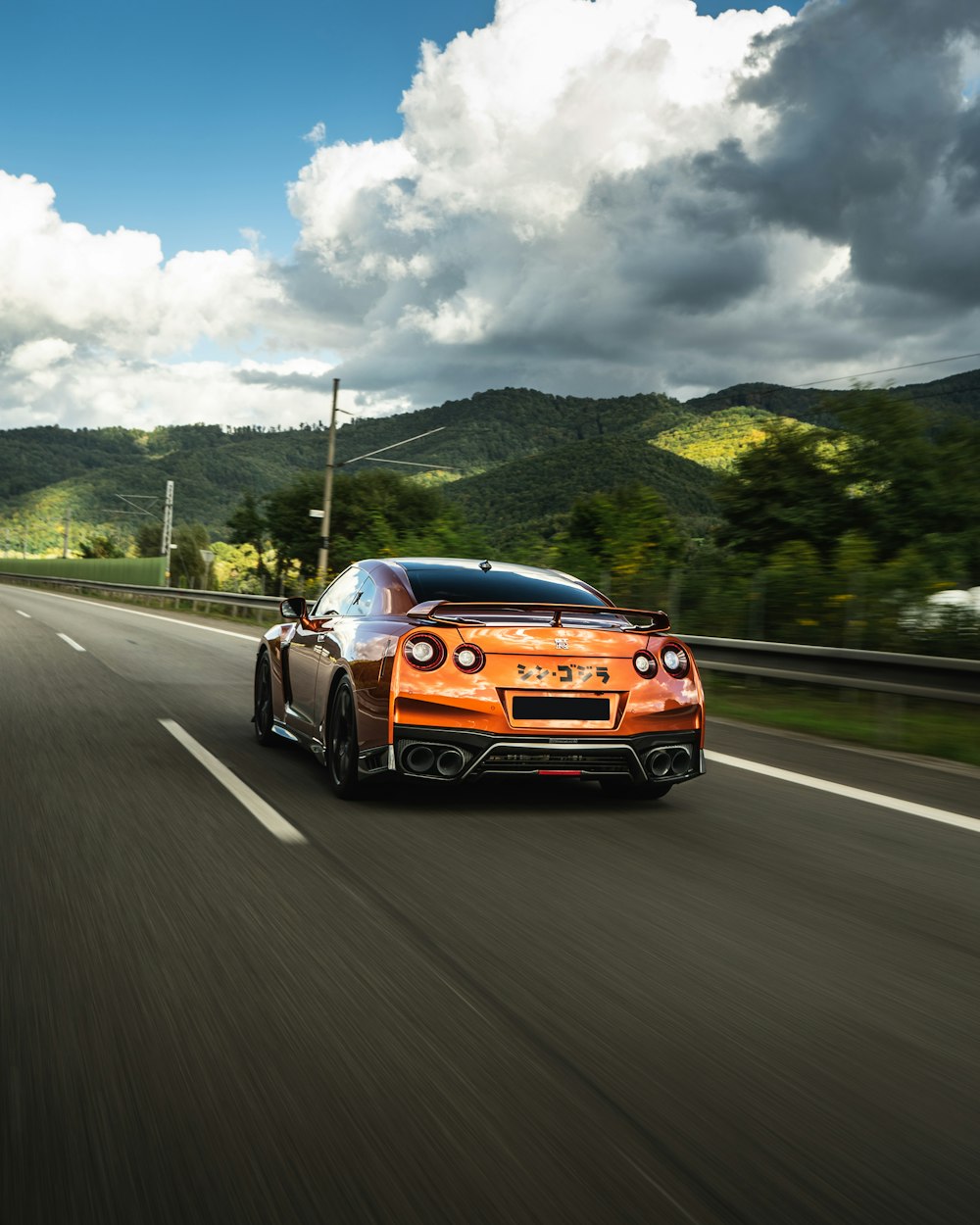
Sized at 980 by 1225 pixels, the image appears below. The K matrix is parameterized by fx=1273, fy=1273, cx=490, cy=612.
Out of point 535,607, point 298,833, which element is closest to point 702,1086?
point 298,833

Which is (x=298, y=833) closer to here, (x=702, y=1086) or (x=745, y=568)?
(x=702, y=1086)

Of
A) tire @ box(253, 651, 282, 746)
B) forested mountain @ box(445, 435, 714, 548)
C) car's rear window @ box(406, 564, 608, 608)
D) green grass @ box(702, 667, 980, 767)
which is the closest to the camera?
car's rear window @ box(406, 564, 608, 608)

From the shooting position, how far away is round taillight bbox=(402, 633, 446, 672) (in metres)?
6.23

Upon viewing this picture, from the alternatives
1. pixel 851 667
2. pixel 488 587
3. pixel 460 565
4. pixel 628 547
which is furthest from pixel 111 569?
pixel 488 587

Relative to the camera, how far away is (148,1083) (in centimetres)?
288

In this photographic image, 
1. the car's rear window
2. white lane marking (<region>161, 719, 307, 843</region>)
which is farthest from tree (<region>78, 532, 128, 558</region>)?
the car's rear window

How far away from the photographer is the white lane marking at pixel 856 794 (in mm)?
6625

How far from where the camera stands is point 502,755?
6180mm

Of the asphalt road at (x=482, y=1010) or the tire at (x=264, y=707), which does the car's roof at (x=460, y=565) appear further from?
the tire at (x=264, y=707)

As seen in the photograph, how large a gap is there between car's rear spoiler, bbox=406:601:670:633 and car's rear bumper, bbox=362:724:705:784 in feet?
1.83

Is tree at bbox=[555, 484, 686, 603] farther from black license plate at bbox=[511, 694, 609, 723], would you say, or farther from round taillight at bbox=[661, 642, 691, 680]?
black license plate at bbox=[511, 694, 609, 723]

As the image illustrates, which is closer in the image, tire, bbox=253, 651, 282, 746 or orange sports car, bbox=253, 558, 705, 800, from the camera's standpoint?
orange sports car, bbox=253, 558, 705, 800

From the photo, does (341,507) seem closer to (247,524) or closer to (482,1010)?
(247,524)

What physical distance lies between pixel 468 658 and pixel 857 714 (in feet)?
24.2
